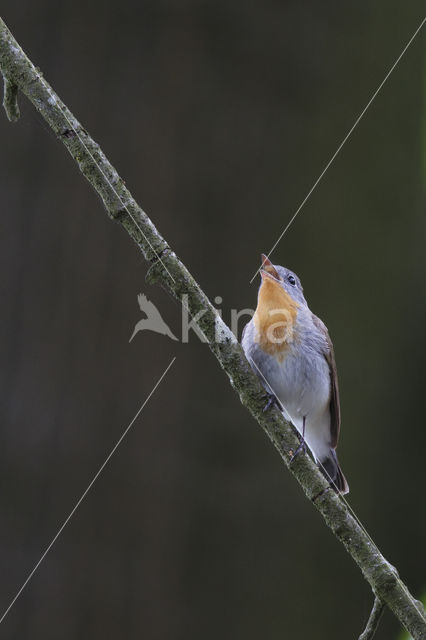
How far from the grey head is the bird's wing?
597 millimetres

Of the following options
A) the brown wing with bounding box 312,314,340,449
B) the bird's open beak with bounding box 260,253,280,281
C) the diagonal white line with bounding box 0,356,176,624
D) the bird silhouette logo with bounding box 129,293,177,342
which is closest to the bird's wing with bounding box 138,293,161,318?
the bird silhouette logo with bounding box 129,293,177,342

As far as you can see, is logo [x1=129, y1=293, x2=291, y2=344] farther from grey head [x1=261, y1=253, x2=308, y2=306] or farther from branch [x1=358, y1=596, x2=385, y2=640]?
branch [x1=358, y1=596, x2=385, y2=640]

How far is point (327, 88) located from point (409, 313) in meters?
1.16

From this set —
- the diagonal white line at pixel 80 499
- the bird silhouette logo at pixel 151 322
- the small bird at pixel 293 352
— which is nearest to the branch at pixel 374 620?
the small bird at pixel 293 352

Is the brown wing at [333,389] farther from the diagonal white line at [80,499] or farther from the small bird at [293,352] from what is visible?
the diagonal white line at [80,499]

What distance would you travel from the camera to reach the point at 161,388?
3.35 m

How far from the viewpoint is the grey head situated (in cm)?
306

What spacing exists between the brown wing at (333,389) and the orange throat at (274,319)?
15cm

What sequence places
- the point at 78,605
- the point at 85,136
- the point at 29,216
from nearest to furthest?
the point at 85,136, the point at 78,605, the point at 29,216

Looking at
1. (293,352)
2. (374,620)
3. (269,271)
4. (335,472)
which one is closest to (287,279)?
(269,271)

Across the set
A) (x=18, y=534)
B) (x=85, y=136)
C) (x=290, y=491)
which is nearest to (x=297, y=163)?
(x=290, y=491)

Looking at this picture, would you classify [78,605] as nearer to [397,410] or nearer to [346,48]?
[397,410]

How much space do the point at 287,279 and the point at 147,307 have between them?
0.68 metres

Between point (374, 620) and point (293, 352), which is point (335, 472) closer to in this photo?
point (293, 352)
